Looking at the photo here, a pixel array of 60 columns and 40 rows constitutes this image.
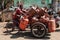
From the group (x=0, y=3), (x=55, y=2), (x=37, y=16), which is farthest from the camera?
(x=0, y=3)

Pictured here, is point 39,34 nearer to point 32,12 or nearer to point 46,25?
point 46,25

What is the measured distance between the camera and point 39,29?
10680 mm

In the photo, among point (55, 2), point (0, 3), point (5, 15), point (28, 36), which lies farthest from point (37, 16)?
point (0, 3)

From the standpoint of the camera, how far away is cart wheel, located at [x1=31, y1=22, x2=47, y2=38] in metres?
10.5

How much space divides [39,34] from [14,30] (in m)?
2.61

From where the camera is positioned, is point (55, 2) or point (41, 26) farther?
point (55, 2)

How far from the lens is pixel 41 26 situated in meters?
10.5

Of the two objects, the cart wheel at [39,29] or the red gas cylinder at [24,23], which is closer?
the cart wheel at [39,29]

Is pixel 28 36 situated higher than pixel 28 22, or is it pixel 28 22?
pixel 28 22

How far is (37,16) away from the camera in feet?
35.9

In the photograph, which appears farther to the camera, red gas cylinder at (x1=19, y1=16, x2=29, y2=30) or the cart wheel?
red gas cylinder at (x1=19, y1=16, x2=29, y2=30)

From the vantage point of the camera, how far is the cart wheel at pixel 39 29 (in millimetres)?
10484

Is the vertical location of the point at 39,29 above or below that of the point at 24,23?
below

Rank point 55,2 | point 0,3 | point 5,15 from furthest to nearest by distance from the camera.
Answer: point 0,3, point 55,2, point 5,15
